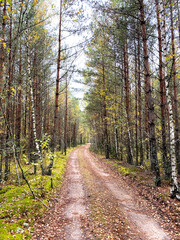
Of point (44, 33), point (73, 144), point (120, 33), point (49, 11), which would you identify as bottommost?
point (73, 144)

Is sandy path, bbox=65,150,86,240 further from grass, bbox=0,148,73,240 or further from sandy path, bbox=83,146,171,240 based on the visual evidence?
sandy path, bbox=83,146,171,240

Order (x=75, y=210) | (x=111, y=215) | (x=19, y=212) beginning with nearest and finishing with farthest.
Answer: (x=19, y=212), (x=111, y=215), (x=75, y=210)

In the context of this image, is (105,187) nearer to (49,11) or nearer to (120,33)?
(120,33)

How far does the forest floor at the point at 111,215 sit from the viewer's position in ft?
14.8

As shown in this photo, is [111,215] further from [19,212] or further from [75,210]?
[19,212]

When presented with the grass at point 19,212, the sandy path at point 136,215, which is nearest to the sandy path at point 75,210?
the grass at point 19,212

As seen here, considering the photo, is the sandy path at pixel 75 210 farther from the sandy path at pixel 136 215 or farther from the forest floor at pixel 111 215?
the sandy path at pixel 136 215

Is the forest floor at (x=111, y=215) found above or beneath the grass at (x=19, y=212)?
beneath

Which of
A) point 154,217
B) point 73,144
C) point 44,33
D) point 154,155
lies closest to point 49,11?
point 44,33

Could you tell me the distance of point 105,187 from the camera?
28.1ft

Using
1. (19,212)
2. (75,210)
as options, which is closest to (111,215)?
(75,210)

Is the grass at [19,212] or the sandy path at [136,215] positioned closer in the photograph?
the grass at [19,212]

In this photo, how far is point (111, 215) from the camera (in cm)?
546

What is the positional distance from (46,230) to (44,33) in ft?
39.3
